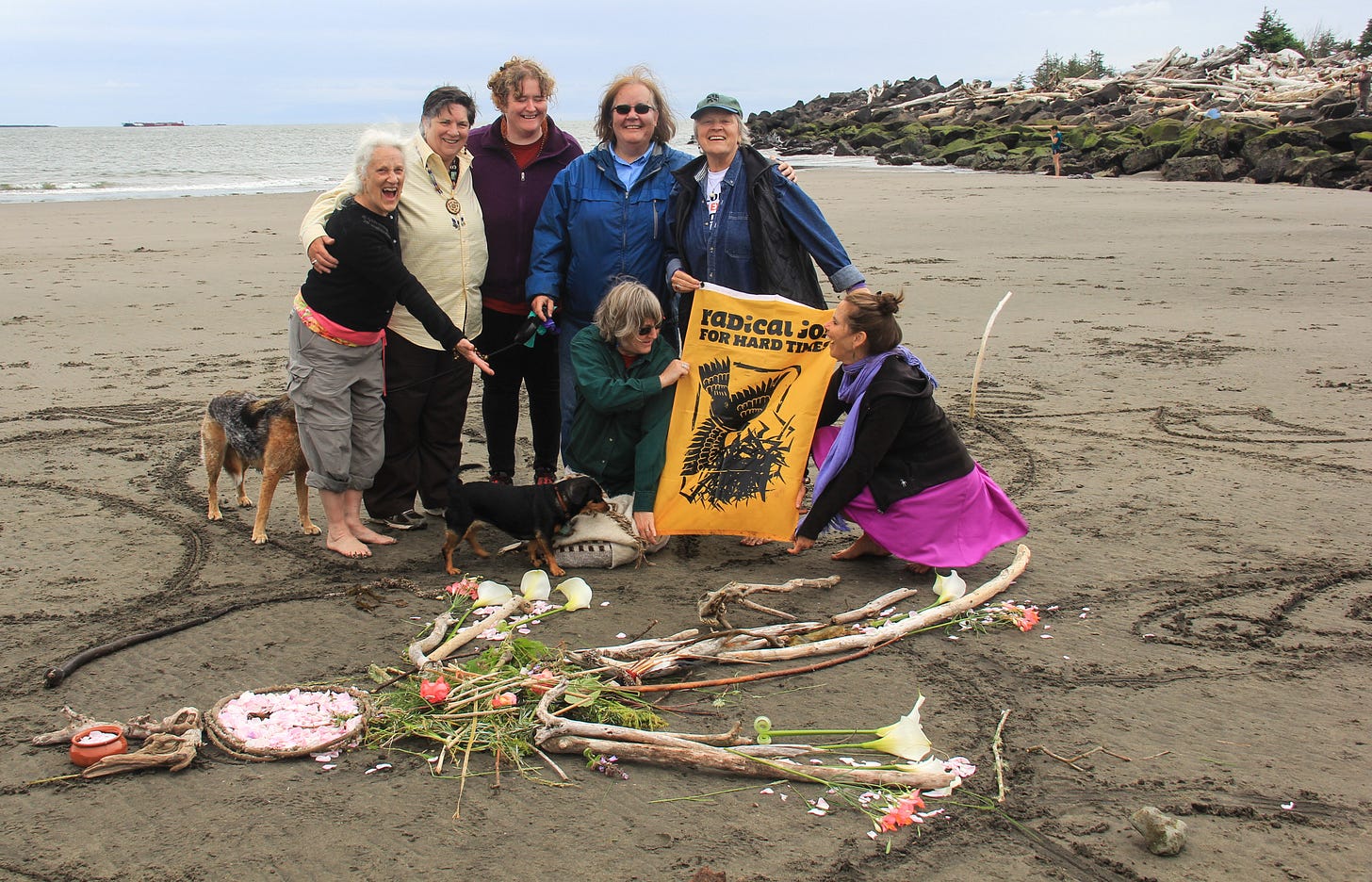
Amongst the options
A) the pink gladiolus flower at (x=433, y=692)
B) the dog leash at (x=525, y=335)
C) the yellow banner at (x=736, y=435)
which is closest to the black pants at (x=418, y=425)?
the dog leash at (x=525, y=335)

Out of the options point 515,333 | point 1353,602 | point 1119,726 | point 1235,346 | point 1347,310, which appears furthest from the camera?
point 1347,310

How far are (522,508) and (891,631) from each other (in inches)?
72.9

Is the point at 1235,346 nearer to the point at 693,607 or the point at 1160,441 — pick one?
the point at 1160,441

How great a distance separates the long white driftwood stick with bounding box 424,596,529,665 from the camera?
3.99 m

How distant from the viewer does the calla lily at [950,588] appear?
4469 mm

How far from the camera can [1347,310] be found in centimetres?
1010

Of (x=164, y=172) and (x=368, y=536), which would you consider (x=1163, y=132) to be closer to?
(x=368, y=536)

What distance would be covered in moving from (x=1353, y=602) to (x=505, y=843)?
12.2 ft

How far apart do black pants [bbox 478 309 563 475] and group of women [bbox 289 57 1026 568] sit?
2 centimetres

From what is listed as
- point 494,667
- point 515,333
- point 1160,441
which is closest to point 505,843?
point 494,667

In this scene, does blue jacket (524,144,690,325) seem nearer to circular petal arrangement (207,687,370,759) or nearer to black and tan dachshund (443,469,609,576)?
black and tan dachshund (443,469,609,576)

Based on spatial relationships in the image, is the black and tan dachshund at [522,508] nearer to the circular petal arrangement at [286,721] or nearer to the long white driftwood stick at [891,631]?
the long white driftwood stick at [891,631]

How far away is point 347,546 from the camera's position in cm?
524

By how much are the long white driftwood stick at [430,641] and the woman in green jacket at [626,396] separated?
1229 mm
